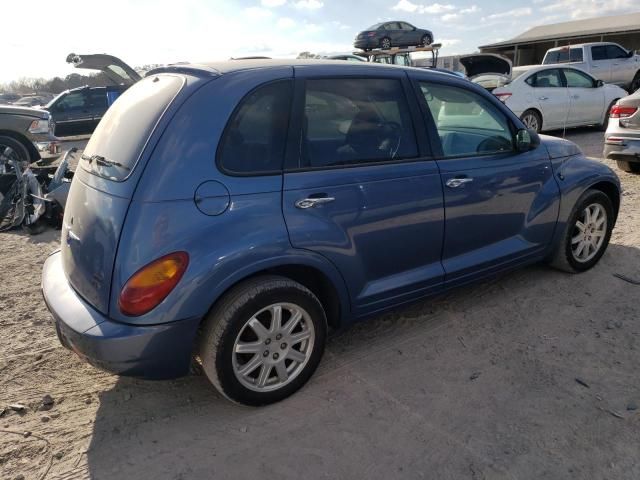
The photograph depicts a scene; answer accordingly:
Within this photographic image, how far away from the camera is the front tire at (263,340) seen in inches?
97.3

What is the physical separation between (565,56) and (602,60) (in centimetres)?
106

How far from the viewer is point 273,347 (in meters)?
2.67

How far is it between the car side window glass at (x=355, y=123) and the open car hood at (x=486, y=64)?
33.1 ft

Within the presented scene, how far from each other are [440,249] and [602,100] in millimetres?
10416

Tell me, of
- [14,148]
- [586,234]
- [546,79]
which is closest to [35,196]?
[14,148]

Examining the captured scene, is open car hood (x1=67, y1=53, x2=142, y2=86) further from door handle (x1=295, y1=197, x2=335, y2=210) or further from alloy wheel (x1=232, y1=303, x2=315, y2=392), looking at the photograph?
alloy wheel (x1=232, y1=303, x2=315, y2=392)

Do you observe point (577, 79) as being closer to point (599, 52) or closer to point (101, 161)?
point (599, 52)

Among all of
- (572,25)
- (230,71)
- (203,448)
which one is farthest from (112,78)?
(572,25)

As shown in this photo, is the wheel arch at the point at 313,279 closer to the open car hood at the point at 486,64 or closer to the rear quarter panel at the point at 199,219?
the rear quarter panel at the point at 199,219

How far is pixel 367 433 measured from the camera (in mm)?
2521

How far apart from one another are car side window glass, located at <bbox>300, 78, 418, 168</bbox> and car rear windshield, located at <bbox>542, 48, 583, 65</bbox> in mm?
14075

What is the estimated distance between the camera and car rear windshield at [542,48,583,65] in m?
14.6

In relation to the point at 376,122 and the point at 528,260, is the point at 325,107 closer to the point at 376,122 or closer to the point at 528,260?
the point at 376,122

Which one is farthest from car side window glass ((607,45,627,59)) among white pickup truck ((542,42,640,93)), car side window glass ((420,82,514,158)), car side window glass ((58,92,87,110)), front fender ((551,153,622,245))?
car side window glass ((58,92,87,110))
